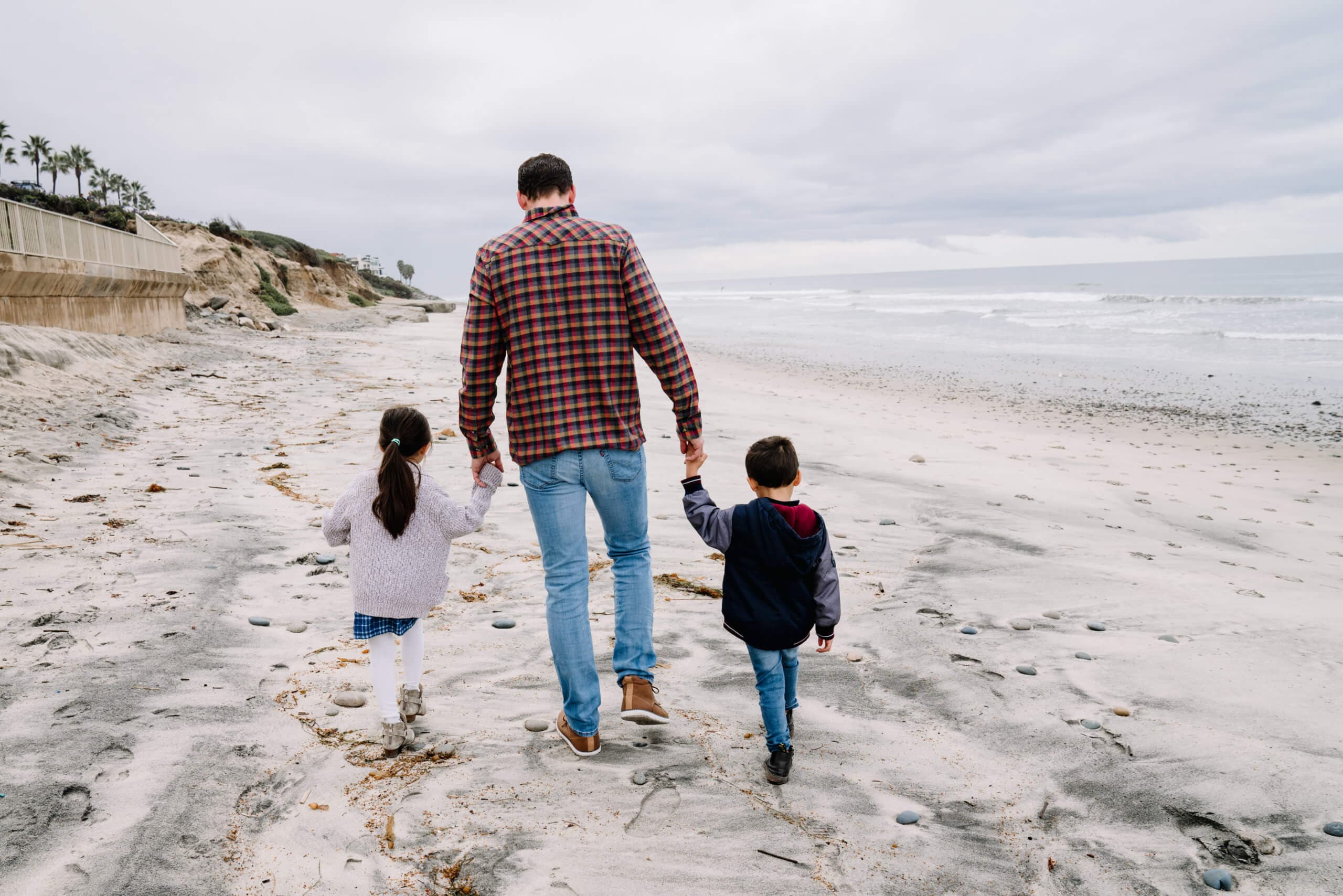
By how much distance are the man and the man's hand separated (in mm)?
27

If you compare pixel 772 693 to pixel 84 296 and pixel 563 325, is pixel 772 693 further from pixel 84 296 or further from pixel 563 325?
pixel 84 296

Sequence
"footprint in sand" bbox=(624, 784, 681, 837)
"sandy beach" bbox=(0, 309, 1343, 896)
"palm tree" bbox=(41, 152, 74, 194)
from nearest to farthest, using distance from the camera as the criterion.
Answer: "sandy beach" bbox=(0, 309, 1343, 896)
"footprint in sand" bbox=(624, 784, 681, 837)
"palm tree" bbox=(41, 152, 74, 194)

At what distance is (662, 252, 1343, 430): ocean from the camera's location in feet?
52.5

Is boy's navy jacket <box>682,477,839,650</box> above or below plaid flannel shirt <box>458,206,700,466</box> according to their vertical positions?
below

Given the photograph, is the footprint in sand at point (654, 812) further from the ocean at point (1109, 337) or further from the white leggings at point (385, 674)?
the ocean at point (1109, 337)

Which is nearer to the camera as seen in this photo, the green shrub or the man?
the man

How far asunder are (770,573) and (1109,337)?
28.1 metres

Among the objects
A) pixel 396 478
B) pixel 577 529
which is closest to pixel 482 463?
pixel 396 478

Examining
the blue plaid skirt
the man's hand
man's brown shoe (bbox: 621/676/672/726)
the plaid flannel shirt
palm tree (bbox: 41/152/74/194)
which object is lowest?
man's brown shoe (bbox: 621/676/672/726)

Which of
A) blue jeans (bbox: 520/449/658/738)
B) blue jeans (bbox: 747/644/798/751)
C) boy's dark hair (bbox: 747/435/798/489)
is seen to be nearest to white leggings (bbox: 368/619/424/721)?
blue jeans (bbox: 520/449/658/738)

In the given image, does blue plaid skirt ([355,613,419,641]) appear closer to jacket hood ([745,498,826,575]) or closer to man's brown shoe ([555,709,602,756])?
man's brown shoe ([555,709,602,756])

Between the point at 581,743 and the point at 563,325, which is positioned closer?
the point at 563,325

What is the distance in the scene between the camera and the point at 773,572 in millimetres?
2686

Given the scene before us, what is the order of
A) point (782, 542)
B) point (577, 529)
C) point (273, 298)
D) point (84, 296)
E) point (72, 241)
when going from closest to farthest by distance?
point (782, 542), point (577, 529), point (72, 241), point (84, 296), point (273, 298)
